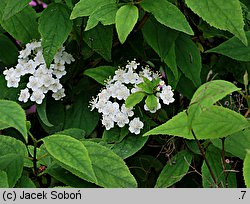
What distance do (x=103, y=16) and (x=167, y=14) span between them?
0.17m

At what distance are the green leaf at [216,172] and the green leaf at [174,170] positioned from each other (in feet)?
0.22

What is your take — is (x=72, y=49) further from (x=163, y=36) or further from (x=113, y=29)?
(x=163, y=36)

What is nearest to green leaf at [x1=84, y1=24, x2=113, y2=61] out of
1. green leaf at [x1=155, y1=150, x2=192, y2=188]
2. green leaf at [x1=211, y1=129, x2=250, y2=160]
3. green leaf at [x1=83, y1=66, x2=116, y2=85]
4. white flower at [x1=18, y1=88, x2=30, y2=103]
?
green leaf at [x1=83, y1=66, x2=116, y2=85]

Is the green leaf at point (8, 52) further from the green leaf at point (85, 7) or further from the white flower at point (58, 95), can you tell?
the green leaf at point (85, 7)

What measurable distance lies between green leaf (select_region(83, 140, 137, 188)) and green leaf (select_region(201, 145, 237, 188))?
0.24 m

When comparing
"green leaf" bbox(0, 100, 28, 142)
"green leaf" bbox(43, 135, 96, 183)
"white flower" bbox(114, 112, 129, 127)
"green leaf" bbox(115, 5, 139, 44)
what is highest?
"green leaf" bbox(0, 100, 28, 142)

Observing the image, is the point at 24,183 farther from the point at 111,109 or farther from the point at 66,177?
the point at 111,109

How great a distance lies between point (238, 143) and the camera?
1428 mm

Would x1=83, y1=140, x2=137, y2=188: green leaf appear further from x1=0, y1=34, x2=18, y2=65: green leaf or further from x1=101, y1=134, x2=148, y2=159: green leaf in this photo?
x1=0, y1=34, x2=18, y2=65: green leaf

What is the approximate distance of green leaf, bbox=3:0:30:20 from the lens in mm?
1625

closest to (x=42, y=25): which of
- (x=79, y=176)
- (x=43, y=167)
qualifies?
(x=43, y=167)

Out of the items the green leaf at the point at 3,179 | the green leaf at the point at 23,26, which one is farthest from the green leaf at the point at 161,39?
the green leaf at the point at 3,179

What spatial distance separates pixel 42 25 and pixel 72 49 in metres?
0.23

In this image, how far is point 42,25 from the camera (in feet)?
5.67
